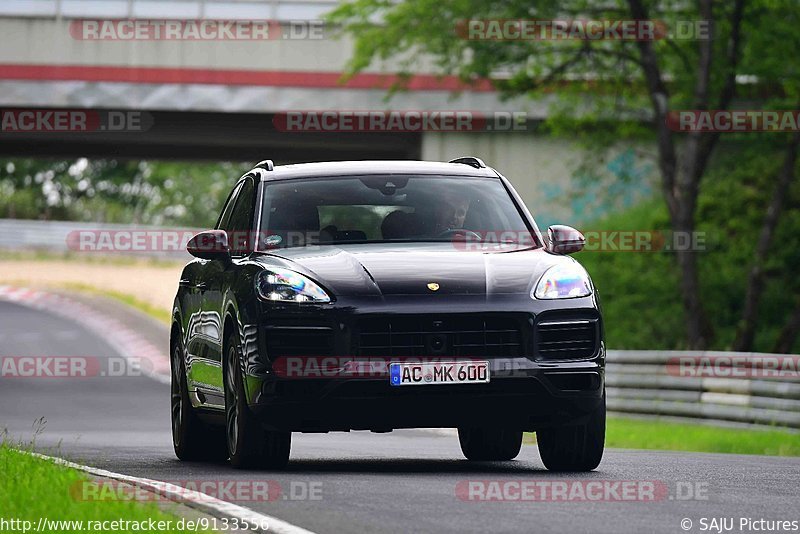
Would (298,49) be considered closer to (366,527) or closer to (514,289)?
(514,289)

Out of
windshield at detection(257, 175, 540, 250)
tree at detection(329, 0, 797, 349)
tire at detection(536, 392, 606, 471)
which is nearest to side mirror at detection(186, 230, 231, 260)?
windshield at detection(257, 175, 540, 250)

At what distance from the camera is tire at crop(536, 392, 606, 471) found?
10.5 metres

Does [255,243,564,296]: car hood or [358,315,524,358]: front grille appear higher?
[255,243,564,296]: car hood

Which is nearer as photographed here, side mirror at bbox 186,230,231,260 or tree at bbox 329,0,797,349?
side mirror at bbox 186,230,231,260

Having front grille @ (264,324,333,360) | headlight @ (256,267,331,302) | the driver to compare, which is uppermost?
the driver

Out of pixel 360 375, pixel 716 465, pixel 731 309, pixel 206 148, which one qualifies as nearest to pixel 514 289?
pixel 360 375

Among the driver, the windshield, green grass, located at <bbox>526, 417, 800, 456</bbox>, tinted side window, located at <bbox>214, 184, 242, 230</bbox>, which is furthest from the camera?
green grass, located at <bbox>526, 417, 800, 456</bbox>

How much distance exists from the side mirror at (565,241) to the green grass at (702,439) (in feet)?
22.0

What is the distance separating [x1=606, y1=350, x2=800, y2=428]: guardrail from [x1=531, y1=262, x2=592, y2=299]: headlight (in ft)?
29.2

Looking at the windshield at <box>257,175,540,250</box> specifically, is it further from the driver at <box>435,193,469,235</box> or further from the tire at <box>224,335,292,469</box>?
the tire at <box>224,335,292,469</box>

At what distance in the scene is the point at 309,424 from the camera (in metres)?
10.0

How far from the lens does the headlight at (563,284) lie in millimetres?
10156

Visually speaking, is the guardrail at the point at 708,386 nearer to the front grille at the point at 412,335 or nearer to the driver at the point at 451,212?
the driver at the point at 451,212

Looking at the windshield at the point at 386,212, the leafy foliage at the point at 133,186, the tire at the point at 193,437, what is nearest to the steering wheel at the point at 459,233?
the windshield at the point at 386,212
